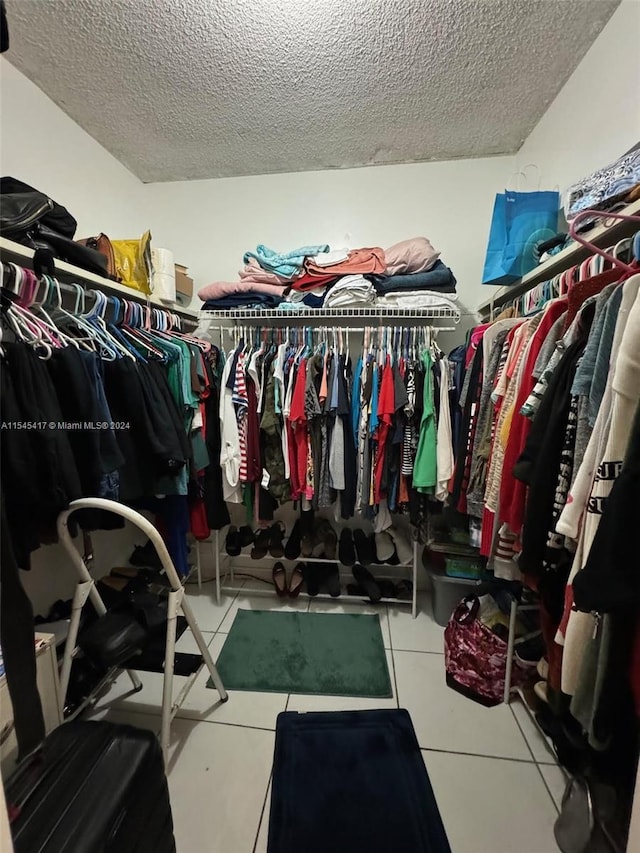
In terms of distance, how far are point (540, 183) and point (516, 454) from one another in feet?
5.19

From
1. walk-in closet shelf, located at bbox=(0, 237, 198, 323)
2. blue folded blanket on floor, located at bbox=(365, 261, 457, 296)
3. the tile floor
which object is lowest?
the tile floor

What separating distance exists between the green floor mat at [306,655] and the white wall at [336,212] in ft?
6.94

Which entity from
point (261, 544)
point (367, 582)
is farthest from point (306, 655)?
point (261, 544)

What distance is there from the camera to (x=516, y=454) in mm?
1071

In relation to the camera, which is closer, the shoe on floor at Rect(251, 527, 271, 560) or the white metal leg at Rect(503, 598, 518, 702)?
the white metal leg at Rect(503, 598, 518, 702)

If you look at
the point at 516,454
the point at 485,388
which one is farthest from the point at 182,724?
the point at 485,388

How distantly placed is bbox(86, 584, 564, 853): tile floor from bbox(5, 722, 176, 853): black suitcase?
0.28 meters

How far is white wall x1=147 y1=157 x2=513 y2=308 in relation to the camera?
6.63 feet

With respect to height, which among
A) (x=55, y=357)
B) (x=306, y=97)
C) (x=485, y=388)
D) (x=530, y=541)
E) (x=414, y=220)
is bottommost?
(x=530, y=541)

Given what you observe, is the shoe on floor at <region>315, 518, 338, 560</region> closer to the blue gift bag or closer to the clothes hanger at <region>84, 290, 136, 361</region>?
the clothes hanger at <region>84, 290, 136, 361</region>

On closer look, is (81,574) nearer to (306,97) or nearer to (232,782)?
(232,782)

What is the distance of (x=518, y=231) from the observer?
1.47m

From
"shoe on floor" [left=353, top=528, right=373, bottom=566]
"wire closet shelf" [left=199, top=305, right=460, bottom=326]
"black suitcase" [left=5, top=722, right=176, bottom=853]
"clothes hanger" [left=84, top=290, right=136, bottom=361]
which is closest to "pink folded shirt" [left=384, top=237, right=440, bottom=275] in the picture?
"wire closet shelf" [left=199, top=305, right=460, bottom=326]

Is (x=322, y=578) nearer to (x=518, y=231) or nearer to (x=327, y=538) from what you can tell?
(x=327, y=538)
